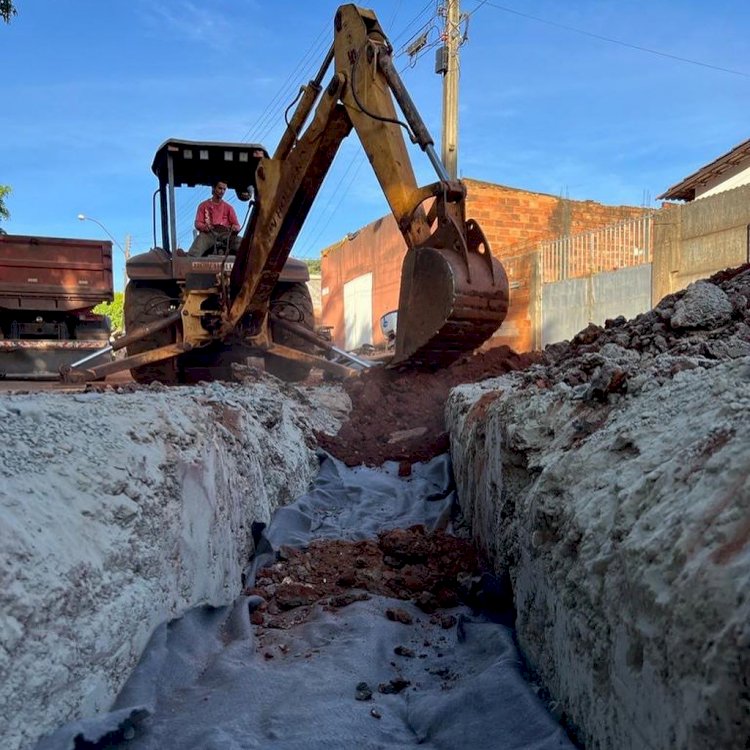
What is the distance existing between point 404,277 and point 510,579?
330 cm

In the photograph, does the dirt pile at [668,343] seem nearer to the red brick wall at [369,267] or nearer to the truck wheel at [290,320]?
the truck wheel at [290,320]

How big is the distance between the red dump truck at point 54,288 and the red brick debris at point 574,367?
4547 millimetres

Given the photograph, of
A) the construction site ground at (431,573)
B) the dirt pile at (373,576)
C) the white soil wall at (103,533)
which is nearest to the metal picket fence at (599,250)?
the construction site ground at (431,573)

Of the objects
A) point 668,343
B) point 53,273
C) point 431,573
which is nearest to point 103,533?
point 431,573

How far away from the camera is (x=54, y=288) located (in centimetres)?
1025

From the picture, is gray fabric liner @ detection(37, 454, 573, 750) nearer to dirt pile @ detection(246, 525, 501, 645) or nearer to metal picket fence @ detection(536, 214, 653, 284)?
dirt pile @ detection(246, 525, 501, 645)

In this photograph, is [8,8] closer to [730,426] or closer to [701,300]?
[701,300]

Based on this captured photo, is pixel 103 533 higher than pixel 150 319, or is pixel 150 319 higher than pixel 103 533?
pixel 150 319

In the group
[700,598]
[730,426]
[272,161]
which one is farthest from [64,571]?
[272,161]

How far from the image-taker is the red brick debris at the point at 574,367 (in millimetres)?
2760

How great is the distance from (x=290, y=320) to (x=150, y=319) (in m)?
1.56

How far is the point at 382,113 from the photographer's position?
5.59 m

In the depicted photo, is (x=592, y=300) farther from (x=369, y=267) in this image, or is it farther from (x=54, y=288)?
(x=369, y=267)

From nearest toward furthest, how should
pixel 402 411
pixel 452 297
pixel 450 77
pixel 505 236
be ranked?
1. pixel 452 297
2. pixel 402 411
3. pixel 450 77
4. pixel 505 236
